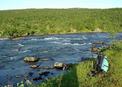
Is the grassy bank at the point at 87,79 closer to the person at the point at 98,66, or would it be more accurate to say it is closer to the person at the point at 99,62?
the person at the point at 98,66

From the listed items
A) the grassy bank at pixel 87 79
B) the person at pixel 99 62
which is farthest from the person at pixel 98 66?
the grassy bank at pixel 87 79

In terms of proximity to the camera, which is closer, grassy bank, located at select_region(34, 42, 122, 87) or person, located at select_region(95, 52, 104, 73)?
grassy bank, located at select_region(34, 42, 122, 87)

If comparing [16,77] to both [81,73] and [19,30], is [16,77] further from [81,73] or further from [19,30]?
[19,30]

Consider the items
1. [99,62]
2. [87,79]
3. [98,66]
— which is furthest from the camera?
[98,66]

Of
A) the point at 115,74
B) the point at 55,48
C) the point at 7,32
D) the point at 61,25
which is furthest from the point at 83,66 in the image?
the point at 61,25

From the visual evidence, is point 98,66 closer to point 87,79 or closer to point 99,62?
point 99,62

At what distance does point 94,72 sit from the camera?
59.5 feet

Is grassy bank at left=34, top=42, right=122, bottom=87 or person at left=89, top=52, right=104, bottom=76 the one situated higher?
person at left=89, top=52, right=104, bottom=76

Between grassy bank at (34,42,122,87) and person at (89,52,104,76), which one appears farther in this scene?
person at (89,52,104,76)

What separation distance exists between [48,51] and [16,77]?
1593 centimetres

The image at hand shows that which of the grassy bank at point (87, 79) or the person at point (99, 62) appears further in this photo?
the person at point (99, 62)

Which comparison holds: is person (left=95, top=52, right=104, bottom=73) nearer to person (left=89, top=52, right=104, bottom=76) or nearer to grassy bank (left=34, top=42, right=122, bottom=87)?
person (left=89, top=52, right=104, bottom=76)

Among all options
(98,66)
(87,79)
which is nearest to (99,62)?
(98,66)

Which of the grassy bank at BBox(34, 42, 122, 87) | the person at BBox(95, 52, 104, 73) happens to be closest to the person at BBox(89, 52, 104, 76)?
the person at BBox(95, 52, 104, 73)
